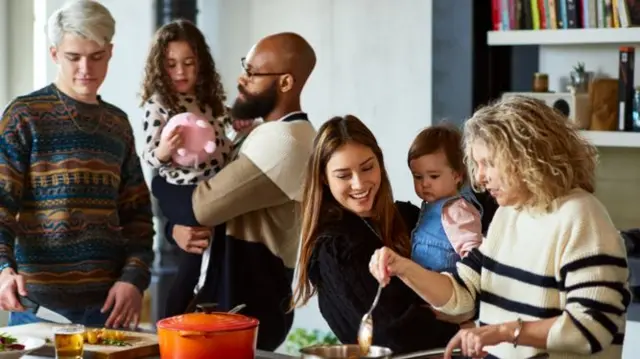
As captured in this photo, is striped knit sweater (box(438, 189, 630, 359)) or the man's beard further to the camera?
the man's beard

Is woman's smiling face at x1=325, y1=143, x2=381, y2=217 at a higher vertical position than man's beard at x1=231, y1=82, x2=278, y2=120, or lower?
lower

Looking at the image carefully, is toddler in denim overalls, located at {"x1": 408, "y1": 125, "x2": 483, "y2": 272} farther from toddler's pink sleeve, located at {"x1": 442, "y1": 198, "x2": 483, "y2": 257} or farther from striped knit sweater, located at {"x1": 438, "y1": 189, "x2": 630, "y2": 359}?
striped knit sweater, located at {"x1": 438, "y1": 189, "x2": 630, "y2": 359}

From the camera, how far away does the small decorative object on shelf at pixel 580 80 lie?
432 cm

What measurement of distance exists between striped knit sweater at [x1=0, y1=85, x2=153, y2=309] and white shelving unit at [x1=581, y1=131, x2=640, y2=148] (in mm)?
1813

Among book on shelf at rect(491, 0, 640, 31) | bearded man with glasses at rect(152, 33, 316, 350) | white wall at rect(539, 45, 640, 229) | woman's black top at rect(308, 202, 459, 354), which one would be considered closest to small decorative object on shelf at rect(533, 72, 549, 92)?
white wall at rect(539, 45, 640, 229)

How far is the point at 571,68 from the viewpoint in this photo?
14.7ft

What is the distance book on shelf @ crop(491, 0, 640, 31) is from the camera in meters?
4.14

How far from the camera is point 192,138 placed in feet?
10.9

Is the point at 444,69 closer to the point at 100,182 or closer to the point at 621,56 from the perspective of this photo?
the point at 621,56

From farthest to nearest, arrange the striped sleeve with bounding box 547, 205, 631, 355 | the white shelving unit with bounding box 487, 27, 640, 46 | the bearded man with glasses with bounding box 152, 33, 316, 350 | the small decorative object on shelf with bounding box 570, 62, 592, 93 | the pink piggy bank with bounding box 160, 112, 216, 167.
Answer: the small decorative object on shelf with bounding box 570, 62, 592, 93, the white shelving unit with bounding box 487, 27, 640, 46, the pink piggy bank with bounding box 160, 112, 216, 167, the bearded man with glasses with bounding box 152, 33, 316, 350, the striped sleeve with bounding box 547, 205, 631, 355

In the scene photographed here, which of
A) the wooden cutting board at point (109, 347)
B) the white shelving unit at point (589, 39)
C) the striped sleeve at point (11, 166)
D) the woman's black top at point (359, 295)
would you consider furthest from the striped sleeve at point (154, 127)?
the white shelving unit at point (589, 39)

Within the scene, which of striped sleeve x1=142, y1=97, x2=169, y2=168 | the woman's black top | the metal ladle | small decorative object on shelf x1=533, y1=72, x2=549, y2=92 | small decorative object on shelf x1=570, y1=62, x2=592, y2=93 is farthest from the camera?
small decorative object on shelf x1=533, y1=72, x2=549, y2=92

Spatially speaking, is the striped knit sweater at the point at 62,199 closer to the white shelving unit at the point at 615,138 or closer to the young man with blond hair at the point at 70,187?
the young man with blond hair at the point at 70,187

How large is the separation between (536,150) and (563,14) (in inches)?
88.6
